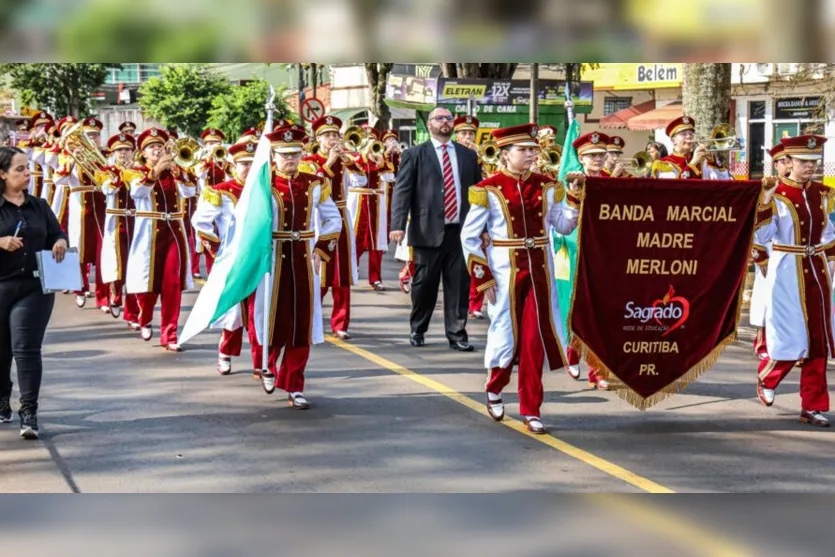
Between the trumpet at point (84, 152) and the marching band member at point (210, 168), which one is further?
the marching band member at point (210, 168)

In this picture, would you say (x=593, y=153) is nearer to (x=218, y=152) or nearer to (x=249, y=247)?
(x=249, y=247)

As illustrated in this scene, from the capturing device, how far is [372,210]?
17.6 metres

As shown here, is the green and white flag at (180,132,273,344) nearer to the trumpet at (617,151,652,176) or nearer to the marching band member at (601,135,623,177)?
the marching band member at (601,135,623,177)

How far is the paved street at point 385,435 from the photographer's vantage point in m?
7.85

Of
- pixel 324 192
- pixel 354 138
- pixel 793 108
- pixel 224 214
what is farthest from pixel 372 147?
pixel 793 108

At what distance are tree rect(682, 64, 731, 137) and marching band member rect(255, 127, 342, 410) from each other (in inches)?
323

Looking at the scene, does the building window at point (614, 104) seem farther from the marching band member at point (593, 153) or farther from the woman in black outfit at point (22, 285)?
the woman in black outfit at point (22, 285)

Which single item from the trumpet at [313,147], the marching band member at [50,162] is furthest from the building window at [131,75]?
the trumpet at [313,147]

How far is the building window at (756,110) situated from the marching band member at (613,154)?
90.7 ft

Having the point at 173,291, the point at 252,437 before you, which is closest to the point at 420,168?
the point at 173,291

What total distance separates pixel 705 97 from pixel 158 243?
7524 mm

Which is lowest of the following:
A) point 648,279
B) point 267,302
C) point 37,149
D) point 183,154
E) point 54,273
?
point 267,302

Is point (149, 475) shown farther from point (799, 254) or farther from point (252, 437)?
point (799, 254)

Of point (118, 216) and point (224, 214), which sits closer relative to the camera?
point (224, 214)
